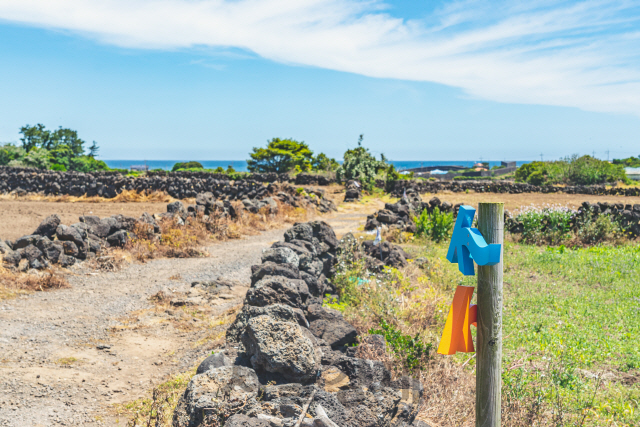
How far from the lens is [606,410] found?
13.4 ft

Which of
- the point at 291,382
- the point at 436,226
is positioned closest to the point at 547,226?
the point at 436,226

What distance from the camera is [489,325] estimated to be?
2.51 m

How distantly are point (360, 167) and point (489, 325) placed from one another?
28207 millimetres

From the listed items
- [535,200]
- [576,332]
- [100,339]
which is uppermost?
[535,200]

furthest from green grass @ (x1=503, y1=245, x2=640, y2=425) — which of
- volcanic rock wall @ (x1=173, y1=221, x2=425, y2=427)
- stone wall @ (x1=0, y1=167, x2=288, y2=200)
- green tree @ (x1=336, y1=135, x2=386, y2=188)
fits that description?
green tree @ (x1=336, y1=135, x2=386, y2=188)

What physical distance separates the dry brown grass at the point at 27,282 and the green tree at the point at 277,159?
33.9 m

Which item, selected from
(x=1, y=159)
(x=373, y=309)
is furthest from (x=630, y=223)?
(x=1, y=159)

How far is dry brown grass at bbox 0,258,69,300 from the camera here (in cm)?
733

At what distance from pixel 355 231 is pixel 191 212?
5.39 metres

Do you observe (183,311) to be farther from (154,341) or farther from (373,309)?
(373,309)

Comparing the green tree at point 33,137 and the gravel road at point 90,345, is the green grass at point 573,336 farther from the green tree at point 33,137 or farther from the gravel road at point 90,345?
the green tree at point 33,137

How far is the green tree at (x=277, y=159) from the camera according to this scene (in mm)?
42000

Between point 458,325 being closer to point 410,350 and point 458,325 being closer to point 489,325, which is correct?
point 489,325

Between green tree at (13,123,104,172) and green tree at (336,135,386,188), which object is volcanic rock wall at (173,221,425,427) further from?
green tree at (13,123,104,172)
